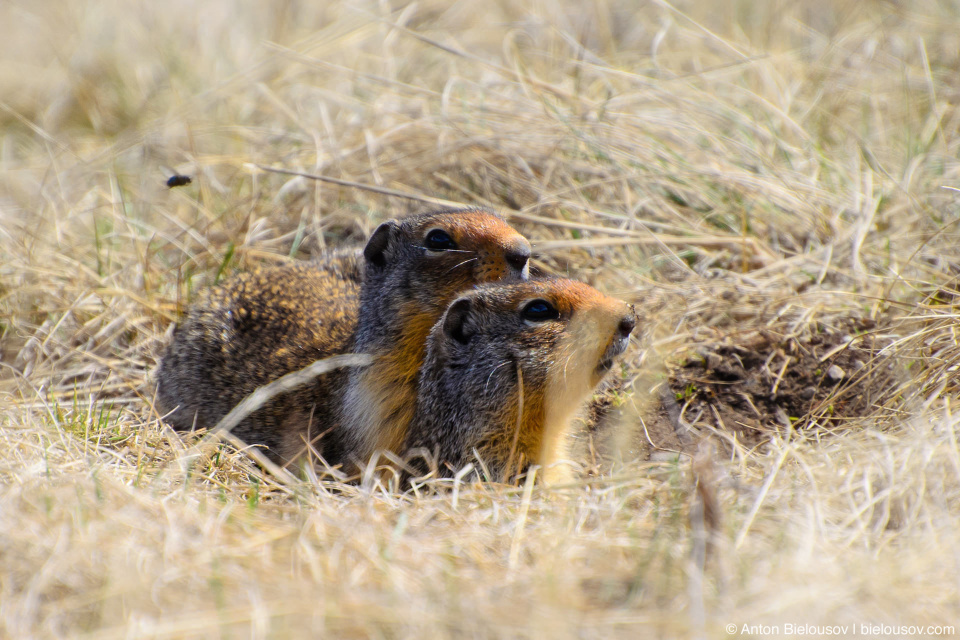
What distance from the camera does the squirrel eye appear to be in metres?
4.64

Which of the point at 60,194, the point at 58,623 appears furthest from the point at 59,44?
the point at 58,623

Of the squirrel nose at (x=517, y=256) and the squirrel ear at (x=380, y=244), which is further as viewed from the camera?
the squirrel ear at (x=380, y=244)

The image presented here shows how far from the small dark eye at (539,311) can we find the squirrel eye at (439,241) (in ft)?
2.55

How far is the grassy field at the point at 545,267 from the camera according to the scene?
2586 millimetres

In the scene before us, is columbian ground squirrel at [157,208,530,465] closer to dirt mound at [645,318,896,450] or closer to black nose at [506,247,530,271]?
black nose at [506,247,530,271]

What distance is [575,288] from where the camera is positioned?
3.98m

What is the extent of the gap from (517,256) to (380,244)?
932 millimetres

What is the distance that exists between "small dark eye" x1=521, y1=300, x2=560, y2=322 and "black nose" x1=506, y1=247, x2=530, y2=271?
54 cm

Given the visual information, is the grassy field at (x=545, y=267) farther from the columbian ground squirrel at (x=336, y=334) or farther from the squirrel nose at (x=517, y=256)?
the squirrel nose at (x=517, y=256)

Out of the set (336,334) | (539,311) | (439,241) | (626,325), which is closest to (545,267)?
(439,241)

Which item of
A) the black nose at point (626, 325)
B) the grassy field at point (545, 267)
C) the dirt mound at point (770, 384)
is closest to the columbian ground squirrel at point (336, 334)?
the grassy field at point (545, 267)

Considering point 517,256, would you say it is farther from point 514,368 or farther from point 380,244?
point 380,244

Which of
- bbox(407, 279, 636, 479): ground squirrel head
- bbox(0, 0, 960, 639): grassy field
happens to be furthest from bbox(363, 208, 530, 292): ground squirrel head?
bbox(0, 0, 960, 639): grassy field

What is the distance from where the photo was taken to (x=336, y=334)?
199 inches
